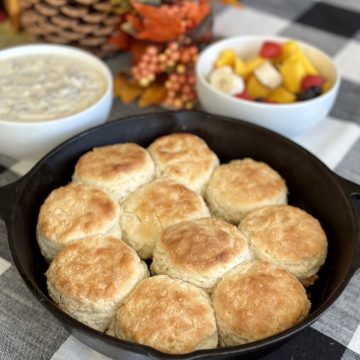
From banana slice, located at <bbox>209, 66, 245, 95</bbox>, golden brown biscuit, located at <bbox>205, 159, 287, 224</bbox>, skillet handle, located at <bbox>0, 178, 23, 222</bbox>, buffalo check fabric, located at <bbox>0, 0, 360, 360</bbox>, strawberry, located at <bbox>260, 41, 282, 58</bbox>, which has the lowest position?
buffalo check fabric, located at <bbox>0, 0, 360, 360</bbox>

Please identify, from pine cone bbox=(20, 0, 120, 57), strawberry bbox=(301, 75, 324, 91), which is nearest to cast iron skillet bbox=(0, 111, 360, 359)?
strawberry bbox=(301, 75, 324, 91)

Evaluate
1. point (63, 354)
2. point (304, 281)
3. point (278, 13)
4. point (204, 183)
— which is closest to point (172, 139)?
point (204, 183)

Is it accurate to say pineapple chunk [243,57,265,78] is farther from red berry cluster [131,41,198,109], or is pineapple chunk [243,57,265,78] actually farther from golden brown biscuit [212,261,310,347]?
golden brown biscuit [212,261,310,347]

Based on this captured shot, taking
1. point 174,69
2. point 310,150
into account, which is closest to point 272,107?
point 310,150

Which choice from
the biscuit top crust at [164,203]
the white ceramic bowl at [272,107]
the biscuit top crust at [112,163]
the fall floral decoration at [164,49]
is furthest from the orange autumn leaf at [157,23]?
the biscuit top crust at [164,203]

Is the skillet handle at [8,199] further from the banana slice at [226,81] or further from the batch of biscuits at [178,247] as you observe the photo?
the banana slice at [226,81]

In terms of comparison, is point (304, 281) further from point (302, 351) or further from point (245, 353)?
point (245, 353)
